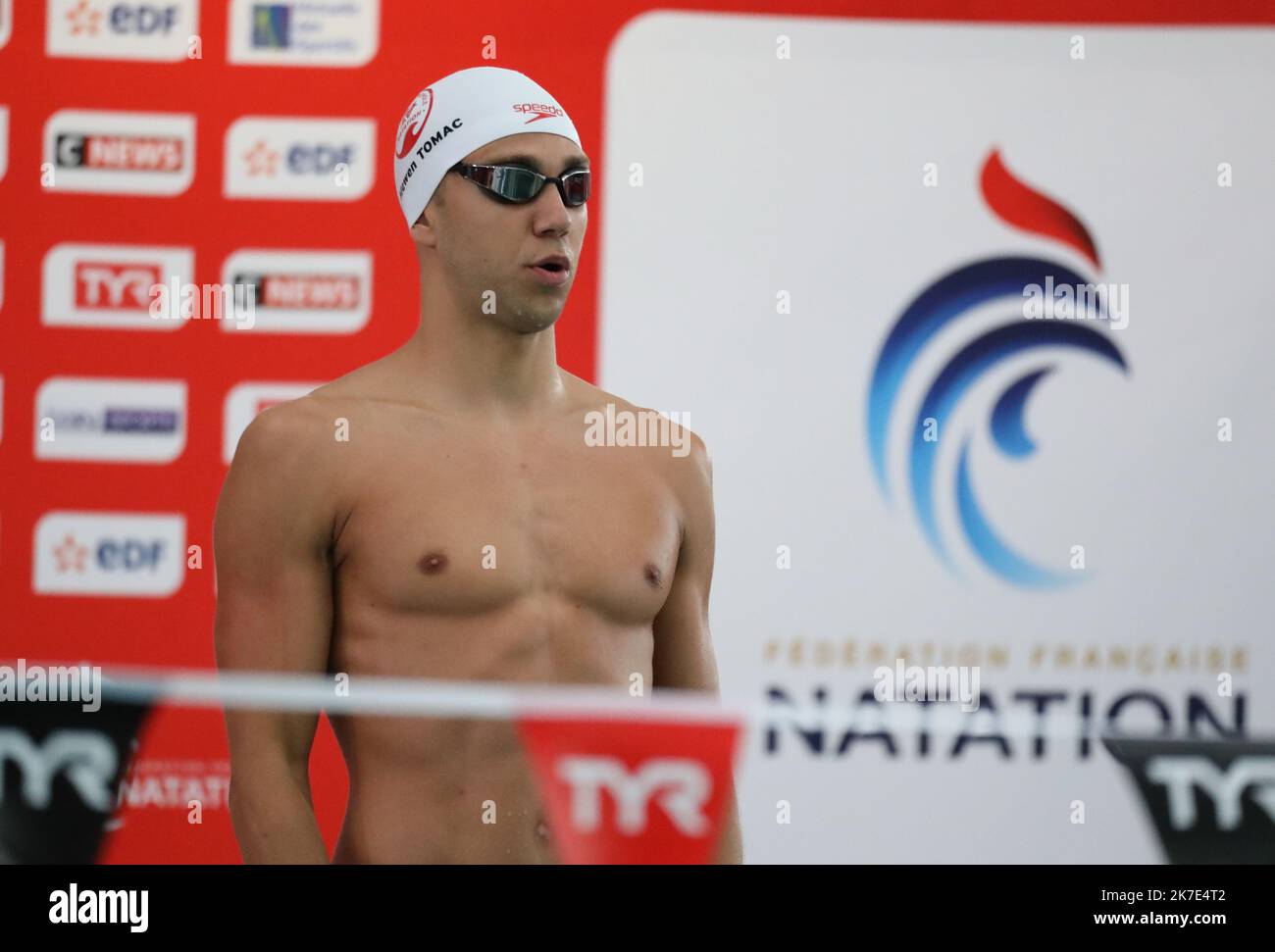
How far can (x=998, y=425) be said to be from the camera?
3.36 m

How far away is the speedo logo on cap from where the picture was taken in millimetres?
2701

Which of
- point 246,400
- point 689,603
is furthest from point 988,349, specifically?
point 246,400

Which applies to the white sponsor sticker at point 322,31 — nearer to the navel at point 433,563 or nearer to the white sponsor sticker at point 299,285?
the white sponsor sticker at point 299,285

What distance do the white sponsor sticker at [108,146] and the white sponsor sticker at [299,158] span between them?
0.39 feet

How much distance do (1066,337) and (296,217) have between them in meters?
1.66

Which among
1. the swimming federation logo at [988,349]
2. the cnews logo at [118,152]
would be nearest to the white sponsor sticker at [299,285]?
the cnews logo at [118,152]

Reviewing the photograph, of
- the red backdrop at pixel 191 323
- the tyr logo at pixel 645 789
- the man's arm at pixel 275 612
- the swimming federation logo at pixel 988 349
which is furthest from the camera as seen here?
the swimming federation logo at pixel 988 349

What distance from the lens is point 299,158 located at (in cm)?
328

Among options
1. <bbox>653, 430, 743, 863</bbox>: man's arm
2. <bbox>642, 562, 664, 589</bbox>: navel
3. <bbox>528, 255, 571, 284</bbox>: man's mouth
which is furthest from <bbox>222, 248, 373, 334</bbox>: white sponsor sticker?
A: <bbox>642, 562, 664, 589</bbox>: navel

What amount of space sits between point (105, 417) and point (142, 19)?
2.73 feet

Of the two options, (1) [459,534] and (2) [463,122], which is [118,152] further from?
(1) [459,534]

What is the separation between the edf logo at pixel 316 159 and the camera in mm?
3279

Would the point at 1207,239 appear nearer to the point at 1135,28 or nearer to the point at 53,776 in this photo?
the point at 1135,28

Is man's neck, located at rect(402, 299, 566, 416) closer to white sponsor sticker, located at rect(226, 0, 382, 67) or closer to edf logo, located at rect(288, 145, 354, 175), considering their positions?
edf logo, located at rect(288, 145, 354, 175)
